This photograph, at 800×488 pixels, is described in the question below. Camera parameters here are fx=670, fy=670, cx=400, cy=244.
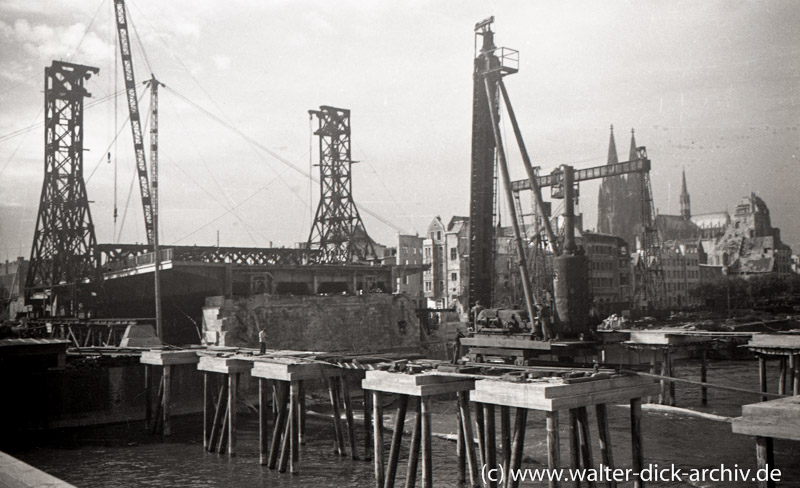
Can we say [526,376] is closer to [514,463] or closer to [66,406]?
[514,463]

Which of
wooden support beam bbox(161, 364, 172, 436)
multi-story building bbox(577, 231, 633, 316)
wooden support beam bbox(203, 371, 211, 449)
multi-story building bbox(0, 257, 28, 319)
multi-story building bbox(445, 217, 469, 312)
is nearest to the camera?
wooden support beam bbox(203, 371, 211, 449)

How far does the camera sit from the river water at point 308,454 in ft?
68.7

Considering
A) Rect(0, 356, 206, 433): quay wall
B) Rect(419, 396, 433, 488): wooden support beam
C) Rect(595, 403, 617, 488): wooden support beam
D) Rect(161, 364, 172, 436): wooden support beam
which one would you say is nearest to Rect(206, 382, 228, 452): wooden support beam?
Rect(161, 364, 172, 436): wooden support beam

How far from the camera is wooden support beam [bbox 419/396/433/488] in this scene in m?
15.7

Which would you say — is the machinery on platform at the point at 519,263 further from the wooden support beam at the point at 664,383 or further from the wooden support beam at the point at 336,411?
the wooden support beam at the point at 664,383

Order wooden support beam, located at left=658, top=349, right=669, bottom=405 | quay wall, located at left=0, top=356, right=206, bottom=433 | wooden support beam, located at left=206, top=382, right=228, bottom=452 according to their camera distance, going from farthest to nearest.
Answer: wooden support beam, located at left=658, top=349, right=669, bottom=405
quay wall, located at left=0, top=356, right=206, bottom=433
wooden support beam, located at left=206, top=382, right=228, bottom=452

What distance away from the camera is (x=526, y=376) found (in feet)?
46.3

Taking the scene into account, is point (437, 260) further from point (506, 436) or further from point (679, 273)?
point (506, 436)

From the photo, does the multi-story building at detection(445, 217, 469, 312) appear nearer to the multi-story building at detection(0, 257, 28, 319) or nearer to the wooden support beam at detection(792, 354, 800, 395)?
the multi-story building at detection(0, 257, 28, 319)

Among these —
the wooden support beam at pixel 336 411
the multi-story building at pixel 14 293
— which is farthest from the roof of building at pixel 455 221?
the wooden support beam at pixel 336 411

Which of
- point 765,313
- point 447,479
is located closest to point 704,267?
point 765,313

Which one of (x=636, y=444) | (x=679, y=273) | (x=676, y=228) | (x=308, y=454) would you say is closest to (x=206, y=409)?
(x=308, y=454)

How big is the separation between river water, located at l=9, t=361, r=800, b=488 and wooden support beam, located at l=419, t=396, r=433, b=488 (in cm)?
405

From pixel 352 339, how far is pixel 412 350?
5135mm
